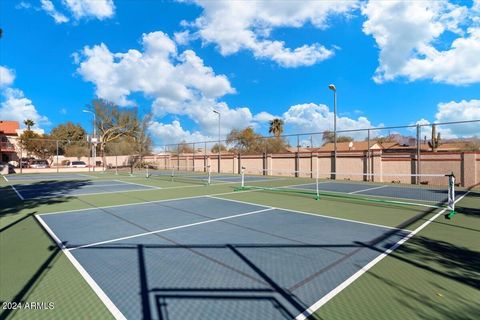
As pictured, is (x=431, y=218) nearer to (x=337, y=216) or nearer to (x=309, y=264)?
(x=337, y=216)

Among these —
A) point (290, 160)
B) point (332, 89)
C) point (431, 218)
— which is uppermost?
point (332, 89)

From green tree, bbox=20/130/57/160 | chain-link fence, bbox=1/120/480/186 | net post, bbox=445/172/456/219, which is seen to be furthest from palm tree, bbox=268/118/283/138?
net post, bbox=445/172/456/219

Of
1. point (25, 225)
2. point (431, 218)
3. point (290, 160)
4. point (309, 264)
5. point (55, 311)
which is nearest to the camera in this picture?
point (55, 311)

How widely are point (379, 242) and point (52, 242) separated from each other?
6602 mm

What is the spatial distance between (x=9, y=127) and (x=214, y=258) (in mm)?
72624

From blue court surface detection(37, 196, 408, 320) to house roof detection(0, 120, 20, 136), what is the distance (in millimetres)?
63597

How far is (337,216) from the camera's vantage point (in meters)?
8.10

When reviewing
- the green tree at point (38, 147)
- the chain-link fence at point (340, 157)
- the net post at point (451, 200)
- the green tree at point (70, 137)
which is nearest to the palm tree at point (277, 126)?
the chain-link fence at point (340, 157)

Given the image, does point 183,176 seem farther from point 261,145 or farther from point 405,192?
point 405,192

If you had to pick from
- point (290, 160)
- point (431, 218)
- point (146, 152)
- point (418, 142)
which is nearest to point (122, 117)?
point (146, 152)

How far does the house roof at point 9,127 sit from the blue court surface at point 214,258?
63597 millimetres

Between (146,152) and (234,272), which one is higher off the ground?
(146,152)

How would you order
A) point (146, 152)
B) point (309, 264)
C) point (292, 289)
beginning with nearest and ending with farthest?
point (292, 289), point (309, 264), point (146, 152)

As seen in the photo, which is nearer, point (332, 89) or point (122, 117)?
point (332, 89)
